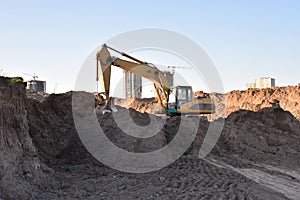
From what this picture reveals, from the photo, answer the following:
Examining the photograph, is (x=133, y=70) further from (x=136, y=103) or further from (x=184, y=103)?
(x=136, y=103)

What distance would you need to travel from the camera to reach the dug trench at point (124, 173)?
20.9ft

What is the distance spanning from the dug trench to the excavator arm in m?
1.28

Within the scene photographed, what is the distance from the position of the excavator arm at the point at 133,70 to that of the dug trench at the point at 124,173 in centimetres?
128

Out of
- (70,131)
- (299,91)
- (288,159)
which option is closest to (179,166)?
(70,131)

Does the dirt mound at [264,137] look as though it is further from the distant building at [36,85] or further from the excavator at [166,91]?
the distant building at [36,85]

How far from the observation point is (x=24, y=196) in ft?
19.1

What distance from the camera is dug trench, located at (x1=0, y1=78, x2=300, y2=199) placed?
636cm

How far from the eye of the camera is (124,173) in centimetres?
Answer: 790

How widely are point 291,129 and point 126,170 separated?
28.3 feet

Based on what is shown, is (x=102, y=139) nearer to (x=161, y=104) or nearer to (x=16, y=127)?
(x=16, y=127)

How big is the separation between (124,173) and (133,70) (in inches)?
245

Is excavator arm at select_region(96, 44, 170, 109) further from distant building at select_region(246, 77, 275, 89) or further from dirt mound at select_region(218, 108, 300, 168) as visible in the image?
distant building at select_region(246, 77, 275, 89)

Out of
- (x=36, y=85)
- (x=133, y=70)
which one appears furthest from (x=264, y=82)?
(x=133, y=70)

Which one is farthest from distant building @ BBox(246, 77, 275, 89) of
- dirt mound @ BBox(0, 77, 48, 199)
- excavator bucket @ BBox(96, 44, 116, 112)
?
dirt mound @ BBox(0, 77, 48, 199)
